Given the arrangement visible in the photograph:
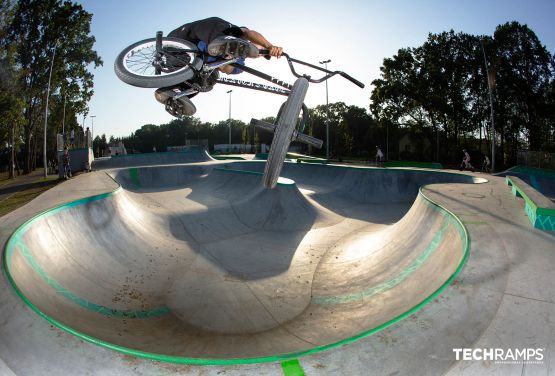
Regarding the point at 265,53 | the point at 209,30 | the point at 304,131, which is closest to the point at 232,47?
the point at 209,30

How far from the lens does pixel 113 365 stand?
2.80 meters

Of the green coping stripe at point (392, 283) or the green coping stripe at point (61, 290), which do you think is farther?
the green coping stripe at point (392, 283)

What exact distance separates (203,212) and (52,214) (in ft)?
18.5

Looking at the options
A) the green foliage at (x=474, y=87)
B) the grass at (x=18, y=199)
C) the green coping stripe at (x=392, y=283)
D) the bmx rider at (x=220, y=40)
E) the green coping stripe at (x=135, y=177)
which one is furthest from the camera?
the green foliage at (x=474, y=87)

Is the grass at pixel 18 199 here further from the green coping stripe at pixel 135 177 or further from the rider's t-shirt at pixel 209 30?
the rider's t-shirt at pixel 209 30

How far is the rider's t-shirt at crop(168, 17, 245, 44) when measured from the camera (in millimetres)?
7891

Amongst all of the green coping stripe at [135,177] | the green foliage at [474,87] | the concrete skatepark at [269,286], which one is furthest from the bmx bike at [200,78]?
the green foliage at [474,87]

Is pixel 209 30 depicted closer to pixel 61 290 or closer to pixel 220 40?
pixel 220 40

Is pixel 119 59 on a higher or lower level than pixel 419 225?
higher

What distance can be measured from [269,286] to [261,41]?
6.04 metres

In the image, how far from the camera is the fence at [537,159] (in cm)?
2234

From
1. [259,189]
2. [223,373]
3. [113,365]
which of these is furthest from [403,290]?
[259,189]

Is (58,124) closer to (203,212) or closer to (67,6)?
(67,6)

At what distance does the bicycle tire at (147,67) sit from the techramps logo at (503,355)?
23.7 feet
